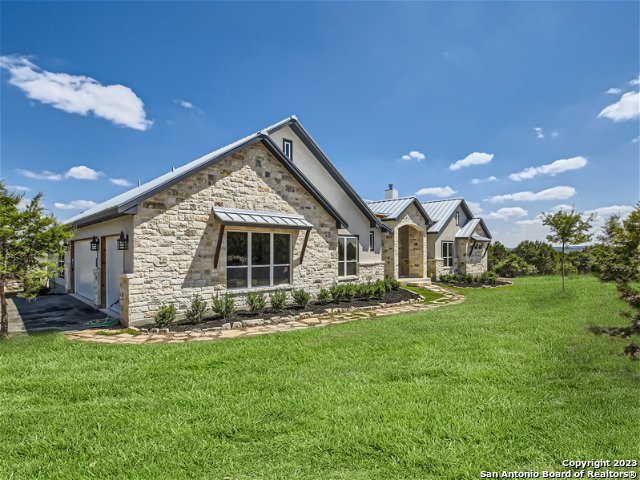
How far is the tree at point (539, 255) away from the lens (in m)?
29.0

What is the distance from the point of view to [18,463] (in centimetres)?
321

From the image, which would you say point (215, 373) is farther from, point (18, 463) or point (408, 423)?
point (408, 423)

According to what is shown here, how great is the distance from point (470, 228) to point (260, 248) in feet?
66.3

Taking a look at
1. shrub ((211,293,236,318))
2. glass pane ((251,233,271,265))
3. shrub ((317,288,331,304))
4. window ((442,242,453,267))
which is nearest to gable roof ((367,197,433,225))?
window ((442,242,453,267))

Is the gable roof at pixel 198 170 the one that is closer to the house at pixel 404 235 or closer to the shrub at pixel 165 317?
the shrub at pixel 165 317

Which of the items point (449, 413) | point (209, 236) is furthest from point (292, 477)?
point (209, 236)

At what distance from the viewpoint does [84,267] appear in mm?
15047

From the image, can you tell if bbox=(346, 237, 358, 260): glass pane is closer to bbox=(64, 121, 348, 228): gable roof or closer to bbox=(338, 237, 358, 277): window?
bbox=(338, 237, 358, 277): window

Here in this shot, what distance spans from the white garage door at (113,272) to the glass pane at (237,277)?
359 centimetres

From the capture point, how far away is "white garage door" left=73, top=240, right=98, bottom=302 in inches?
555

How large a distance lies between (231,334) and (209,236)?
361 centimetres

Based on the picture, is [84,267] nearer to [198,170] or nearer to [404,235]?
[198,170]

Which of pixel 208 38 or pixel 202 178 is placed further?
pixel 208 38

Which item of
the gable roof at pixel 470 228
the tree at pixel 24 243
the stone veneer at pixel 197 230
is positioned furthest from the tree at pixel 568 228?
the tree at pixel 24 243
